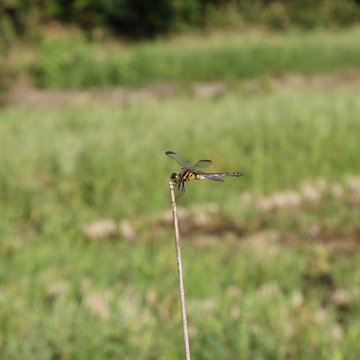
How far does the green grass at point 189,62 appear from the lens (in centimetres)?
1636

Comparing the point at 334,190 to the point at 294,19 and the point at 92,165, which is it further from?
the point at 294,19

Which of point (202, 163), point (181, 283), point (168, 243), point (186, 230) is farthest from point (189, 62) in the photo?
point (181, 283)

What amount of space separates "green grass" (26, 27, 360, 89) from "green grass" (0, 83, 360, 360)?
6.85 metres

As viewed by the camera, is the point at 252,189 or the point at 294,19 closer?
the point at 252,189

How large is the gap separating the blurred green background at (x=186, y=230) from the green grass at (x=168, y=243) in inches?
0.4

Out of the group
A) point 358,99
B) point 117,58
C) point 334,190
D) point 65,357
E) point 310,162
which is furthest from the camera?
point 117,58

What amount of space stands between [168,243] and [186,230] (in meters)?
0.62

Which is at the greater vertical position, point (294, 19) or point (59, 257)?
point (59, 257)

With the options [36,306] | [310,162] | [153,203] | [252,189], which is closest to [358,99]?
[310,162]

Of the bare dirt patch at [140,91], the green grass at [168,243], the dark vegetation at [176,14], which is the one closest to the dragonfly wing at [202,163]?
the green grass at [168,243]

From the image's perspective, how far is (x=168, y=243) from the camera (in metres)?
4.73

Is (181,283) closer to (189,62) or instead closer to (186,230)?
(186,230)

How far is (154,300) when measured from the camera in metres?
3.43

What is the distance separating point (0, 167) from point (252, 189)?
2157mm
